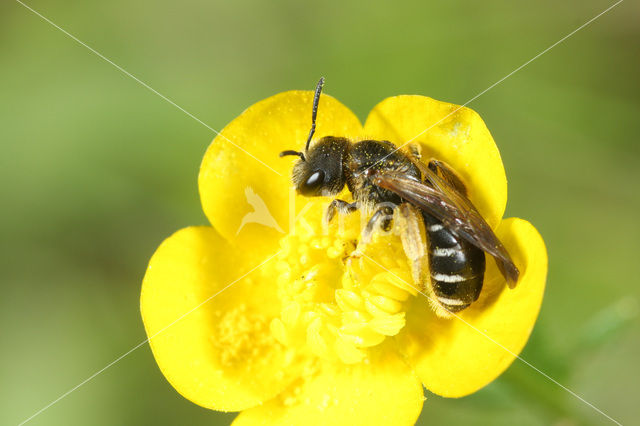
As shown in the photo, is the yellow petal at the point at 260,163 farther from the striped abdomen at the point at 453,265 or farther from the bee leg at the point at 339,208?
the striped abdomen at the point at 453,265

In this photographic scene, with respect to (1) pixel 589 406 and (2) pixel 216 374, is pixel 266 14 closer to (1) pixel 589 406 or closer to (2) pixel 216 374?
(2) pixel 216 374

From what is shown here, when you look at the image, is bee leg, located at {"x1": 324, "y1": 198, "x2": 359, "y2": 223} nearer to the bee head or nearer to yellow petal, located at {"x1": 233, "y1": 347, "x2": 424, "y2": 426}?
the bee head

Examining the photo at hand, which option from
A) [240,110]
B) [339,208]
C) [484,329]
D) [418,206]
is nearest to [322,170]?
[339,208]

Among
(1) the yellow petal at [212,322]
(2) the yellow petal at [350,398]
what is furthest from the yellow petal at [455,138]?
(1) the yellow petal at [212,322]

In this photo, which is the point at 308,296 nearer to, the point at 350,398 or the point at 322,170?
the point at 350,398

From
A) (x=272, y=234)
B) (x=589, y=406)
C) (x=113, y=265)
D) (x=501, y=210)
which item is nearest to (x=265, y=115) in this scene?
(x=272, y=234)
